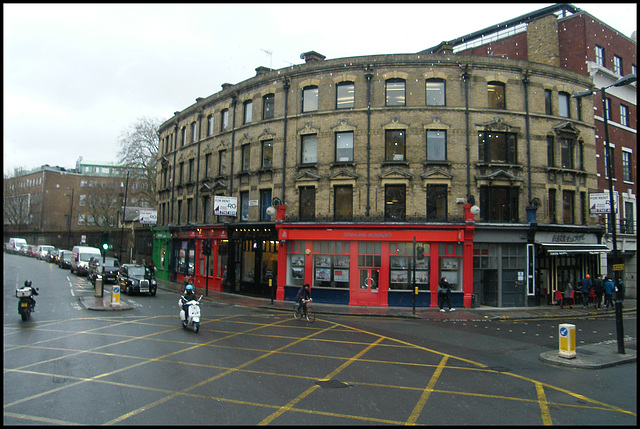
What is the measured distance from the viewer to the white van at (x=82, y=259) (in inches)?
1409

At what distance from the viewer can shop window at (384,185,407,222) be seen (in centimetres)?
2244

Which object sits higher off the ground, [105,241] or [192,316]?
[105,241]

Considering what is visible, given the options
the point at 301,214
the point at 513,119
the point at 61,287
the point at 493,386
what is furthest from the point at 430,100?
the point at 61,287

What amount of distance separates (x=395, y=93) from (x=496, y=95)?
593cm

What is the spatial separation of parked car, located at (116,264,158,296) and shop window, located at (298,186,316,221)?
33.8 feet

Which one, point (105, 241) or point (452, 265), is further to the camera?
point (452, 265)

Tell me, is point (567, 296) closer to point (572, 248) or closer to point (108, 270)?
point (572, 248)

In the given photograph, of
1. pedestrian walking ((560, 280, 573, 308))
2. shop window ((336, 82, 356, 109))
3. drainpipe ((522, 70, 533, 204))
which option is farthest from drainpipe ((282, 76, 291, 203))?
pedestrian walking ((560, 280, 573, 308))

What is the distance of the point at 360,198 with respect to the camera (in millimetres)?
22797

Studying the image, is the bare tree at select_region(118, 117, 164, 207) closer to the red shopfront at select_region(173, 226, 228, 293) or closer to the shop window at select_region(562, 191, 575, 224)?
the red shopfront at select_region(173, 226, 228, 293)

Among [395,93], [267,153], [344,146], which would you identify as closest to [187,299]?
[344,146]

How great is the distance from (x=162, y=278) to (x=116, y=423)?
112 feet

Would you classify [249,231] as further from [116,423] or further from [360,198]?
[116,423]

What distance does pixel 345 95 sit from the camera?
2384 cm
